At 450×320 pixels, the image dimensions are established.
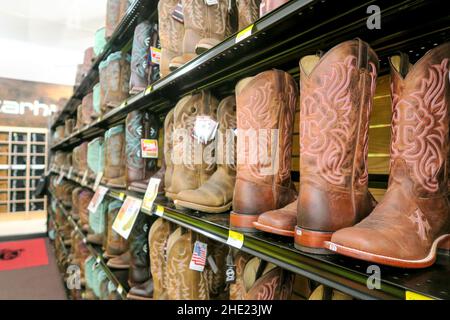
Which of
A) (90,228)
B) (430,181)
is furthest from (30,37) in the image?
(430,181)

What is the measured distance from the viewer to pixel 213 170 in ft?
4.87

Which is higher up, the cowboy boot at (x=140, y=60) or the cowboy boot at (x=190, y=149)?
the cowboy boot at (x=140, y=60)

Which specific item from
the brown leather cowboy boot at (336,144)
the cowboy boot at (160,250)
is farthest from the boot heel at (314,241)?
the cowboy boot at (160,250)

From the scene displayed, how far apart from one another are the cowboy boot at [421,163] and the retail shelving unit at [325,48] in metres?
0.07

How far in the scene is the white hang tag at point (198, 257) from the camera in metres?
1.42

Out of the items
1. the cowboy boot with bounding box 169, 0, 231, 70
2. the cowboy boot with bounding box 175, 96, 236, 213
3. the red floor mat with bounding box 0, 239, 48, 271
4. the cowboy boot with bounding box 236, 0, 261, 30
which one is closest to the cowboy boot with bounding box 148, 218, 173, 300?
the cowboy boot with bounding box 175, 96, 236, 213

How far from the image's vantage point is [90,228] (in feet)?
9.86

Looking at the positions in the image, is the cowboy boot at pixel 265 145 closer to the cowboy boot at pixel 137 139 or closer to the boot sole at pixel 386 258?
the boot sole at pixel 386 258

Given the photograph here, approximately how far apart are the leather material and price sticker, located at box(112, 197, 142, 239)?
0.27 m

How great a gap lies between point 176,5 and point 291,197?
1.18m

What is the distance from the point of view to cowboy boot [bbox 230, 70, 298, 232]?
3.27 feet

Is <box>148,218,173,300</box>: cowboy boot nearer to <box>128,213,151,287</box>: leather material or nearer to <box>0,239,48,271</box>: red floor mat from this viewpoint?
<box>128,213,151,287</box>: leather material

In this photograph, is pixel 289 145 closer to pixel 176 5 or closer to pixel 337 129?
pixel 337 129

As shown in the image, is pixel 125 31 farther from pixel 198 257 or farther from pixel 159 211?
pixel 198 257
